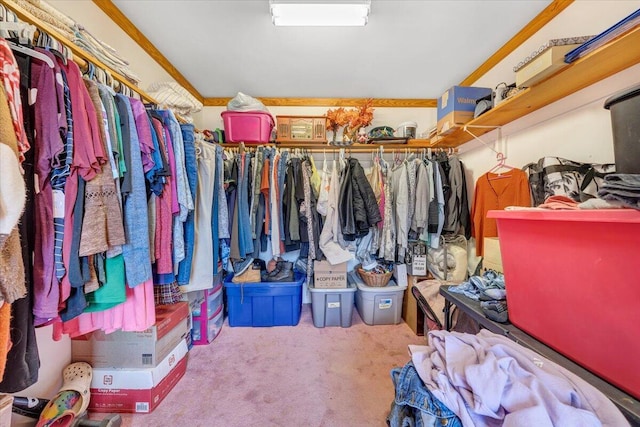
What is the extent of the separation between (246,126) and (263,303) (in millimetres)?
1625

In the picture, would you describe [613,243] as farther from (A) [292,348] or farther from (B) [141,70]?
(B) [141,70]

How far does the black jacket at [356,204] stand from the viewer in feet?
6.24

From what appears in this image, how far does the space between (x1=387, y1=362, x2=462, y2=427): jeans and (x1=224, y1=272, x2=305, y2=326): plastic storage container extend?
5.00ft

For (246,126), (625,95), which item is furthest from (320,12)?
(625,95)

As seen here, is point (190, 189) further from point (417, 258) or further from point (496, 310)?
point (417, 258)

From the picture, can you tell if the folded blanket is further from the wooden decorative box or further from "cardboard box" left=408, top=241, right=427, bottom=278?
the wooden decorative box

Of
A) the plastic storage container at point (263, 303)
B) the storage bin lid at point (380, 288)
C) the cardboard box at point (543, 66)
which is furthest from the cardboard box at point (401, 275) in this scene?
the cardboard box at point (543, 66)

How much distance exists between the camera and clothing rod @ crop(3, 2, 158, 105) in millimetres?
719

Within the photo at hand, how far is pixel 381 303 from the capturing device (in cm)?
211

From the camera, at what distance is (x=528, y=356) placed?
577 mm

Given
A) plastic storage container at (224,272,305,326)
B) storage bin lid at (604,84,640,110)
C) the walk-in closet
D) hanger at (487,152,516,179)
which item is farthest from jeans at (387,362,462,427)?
hanger at (487,152,516,179)

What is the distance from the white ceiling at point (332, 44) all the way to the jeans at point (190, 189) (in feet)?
2.62

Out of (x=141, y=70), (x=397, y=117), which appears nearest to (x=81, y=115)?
(x=141, y=70)

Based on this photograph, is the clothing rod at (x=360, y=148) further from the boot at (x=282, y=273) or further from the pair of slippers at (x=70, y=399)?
the pair of slippers at (x=70, y=399)
